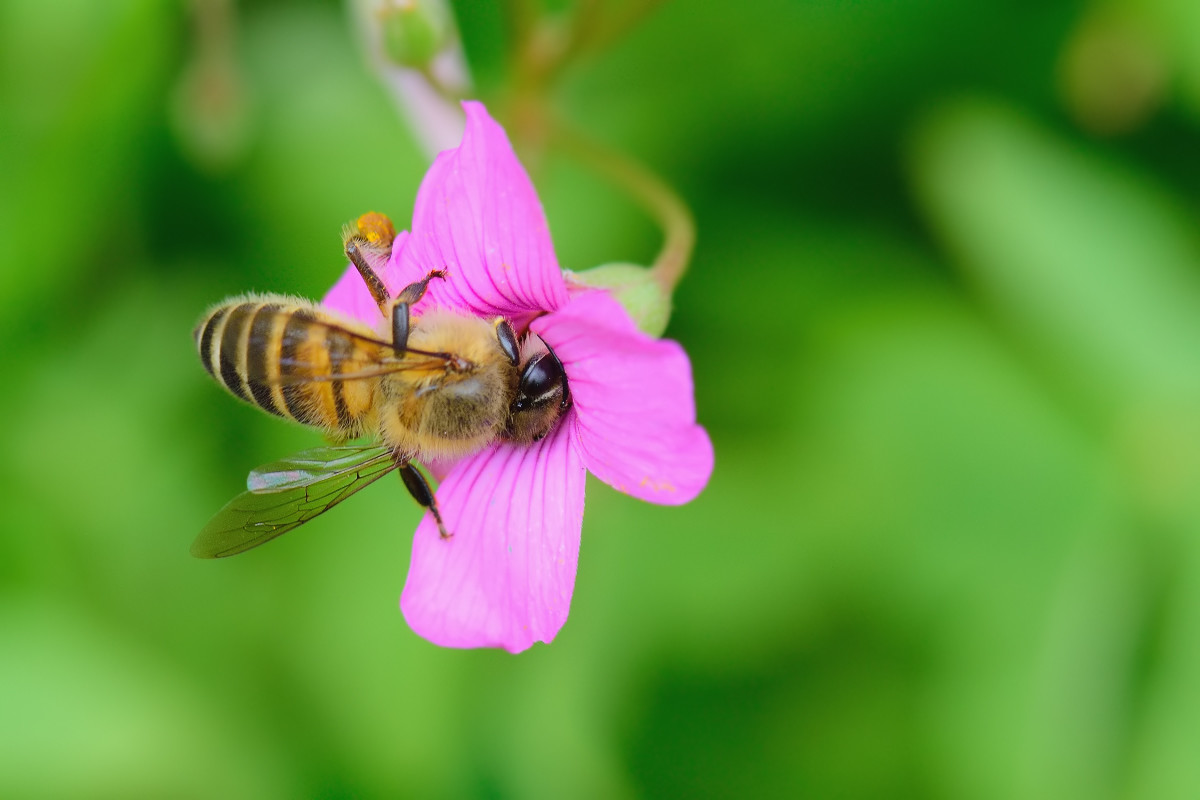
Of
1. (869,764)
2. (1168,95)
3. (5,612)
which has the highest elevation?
(1168,95)

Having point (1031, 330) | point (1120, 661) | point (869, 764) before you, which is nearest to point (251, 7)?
point (1031, 330)

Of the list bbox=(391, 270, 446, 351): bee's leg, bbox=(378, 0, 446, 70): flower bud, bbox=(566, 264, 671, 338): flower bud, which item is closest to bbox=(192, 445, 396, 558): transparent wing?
bbox=(391, 270, 446, 351): bee's leg

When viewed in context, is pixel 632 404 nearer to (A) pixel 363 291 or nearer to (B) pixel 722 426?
(A) pixel 363 291


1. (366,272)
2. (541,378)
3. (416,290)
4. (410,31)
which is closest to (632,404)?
(541,378)

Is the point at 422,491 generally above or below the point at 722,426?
above

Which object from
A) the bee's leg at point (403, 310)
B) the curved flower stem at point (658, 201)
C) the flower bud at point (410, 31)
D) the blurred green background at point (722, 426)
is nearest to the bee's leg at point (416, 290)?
the bee's leg at point (403, 310)

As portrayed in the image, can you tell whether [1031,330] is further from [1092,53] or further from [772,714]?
[772,714]
